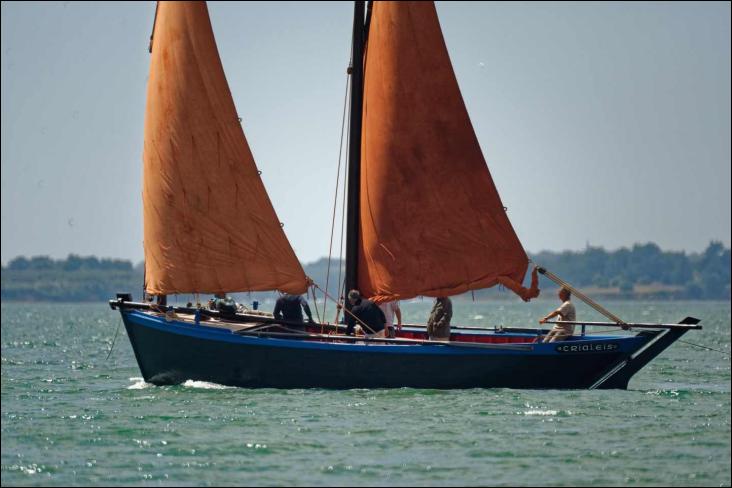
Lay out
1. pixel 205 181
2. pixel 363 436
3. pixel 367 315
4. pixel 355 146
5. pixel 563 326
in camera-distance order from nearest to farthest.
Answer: pixel 363 436
pixel 563 326
pixel 367 315
pixel 205 181
pixel 355 146

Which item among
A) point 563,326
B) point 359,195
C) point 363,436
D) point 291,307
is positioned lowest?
point 363,436

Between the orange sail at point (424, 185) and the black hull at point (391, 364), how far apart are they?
83.8 inches

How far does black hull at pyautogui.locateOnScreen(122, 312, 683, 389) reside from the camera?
97.0ft

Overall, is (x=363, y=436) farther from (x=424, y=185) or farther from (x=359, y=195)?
(x=359, y=195)

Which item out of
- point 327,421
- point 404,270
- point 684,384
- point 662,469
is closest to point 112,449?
point 327,421

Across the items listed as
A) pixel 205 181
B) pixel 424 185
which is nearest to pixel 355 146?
pixel 424 185

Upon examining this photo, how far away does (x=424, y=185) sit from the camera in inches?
1236

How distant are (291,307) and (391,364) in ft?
10.7

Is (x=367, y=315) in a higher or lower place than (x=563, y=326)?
higher

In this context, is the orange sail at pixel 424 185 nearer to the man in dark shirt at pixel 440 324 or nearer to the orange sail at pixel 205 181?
the man in dark shirt at pixel 440 324

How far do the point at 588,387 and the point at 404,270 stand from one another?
472cm

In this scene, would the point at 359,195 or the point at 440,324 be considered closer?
the point at 440,324

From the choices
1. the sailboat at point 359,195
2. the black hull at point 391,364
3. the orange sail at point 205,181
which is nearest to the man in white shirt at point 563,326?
the black hull at point 391,364

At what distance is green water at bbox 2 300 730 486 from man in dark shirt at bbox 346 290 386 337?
1853 mm
